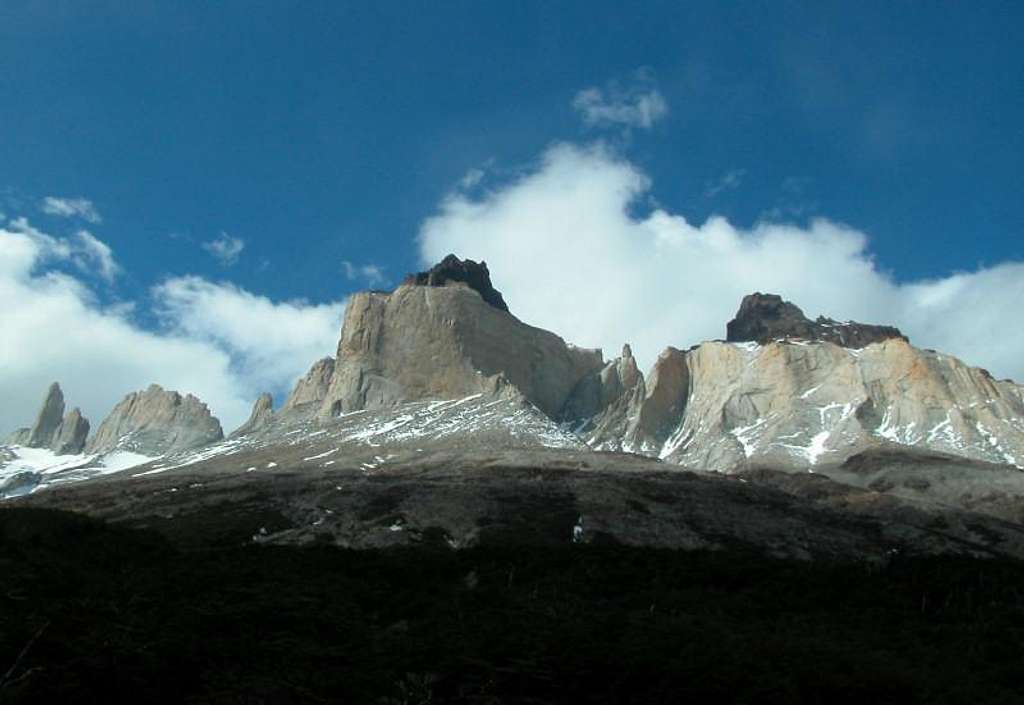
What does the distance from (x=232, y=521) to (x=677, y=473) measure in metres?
64.2

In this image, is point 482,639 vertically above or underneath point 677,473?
underneath

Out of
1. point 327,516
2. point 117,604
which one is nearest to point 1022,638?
point 117,604

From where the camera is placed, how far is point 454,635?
39.1m

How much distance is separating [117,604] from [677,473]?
10220 cm

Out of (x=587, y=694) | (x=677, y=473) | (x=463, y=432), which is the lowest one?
(x=587, y=694)

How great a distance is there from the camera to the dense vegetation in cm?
3088

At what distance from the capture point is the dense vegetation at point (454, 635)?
30.9 metres

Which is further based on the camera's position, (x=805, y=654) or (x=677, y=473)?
(x=677, y=473)

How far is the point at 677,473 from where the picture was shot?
134250 mm

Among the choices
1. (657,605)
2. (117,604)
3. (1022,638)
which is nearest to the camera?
(117,604)

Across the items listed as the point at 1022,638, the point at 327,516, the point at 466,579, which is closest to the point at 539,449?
the point at 327,516

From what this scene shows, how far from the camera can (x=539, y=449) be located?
167250 millimetres

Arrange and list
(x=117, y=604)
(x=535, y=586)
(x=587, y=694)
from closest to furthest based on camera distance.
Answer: (x=587, y=694) → (x=117, y=604) → (x=535, y=586)

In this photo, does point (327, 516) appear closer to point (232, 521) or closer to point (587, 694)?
point (232, 521)
